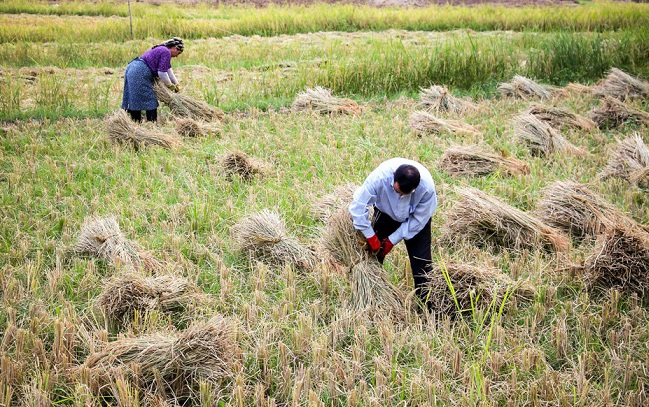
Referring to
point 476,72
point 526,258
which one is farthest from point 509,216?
point 476,72

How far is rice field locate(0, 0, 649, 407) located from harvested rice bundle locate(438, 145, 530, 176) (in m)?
0.03

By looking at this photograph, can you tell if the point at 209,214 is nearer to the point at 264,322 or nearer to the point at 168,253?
the point at 168,253

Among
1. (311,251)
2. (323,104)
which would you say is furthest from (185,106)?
(311,251)

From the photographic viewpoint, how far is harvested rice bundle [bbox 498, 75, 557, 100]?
28.1ft

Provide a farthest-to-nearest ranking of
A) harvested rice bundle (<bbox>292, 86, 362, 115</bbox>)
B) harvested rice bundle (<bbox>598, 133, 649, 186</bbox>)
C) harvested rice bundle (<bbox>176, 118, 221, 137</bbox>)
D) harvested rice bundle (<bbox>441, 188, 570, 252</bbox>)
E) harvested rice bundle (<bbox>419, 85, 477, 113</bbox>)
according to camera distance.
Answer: harvested rice bundle (<bbox>419, 85, 477, 113</bbox>), harvested rice bundle (<bbox>292, 86, 362, 115</bbox>), harvested rice bundle (<bbox>176, 118, 221, 137</bbox>), harvested rice bundle (<bbox>598, 133, 649, 186</bbox>), harvested rice bundle (<bbox>441, 188, 570, 252</bbox>)

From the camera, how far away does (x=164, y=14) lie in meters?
15.1

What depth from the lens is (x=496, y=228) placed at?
13.9ft

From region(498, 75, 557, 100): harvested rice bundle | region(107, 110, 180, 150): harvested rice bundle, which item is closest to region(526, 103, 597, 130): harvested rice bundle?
region(498, 75, 557, 100): harvested rice bundle

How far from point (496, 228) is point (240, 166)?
246cm

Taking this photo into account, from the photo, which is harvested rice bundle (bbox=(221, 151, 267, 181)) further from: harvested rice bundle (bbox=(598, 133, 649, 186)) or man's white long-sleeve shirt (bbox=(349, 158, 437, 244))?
harvested rice bundle (bbox=(598, 133, 649, 186))

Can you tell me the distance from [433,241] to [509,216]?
563 mm

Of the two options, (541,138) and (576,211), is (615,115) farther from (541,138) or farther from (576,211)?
(576,211)

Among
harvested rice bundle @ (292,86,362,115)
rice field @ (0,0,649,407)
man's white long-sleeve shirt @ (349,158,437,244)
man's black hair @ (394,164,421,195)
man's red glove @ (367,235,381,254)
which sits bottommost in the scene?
rice field @ (0,0,649,407)

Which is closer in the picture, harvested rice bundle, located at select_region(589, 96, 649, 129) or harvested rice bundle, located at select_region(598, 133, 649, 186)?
harvested rice bundle, located at select_region(598, 133, 649, 186)
